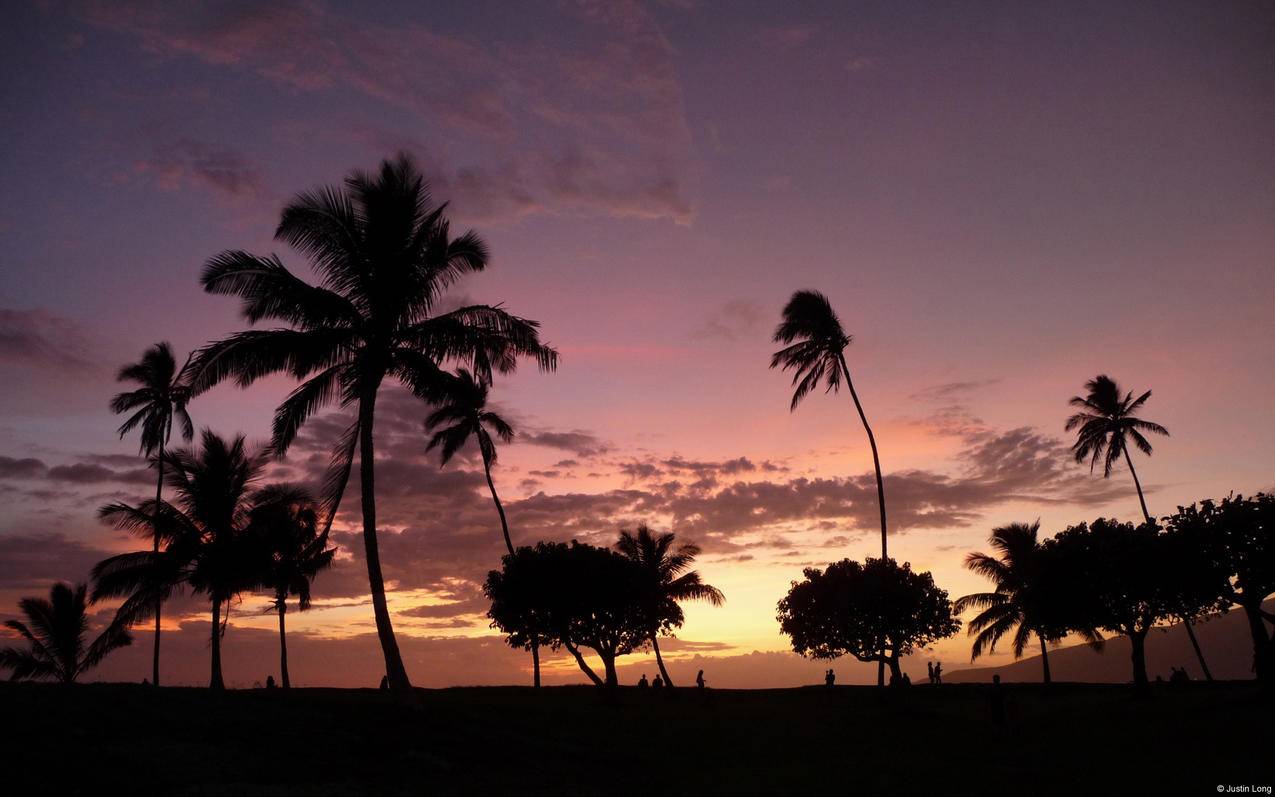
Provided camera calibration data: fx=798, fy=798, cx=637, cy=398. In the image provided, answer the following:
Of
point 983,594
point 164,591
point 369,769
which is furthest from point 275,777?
point 983,594

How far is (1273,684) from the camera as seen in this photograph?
32531 mm

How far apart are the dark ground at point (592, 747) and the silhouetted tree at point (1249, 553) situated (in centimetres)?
241

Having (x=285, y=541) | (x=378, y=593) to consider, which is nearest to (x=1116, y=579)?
(x=378, y=593)

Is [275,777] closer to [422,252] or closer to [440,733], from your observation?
[440,733]

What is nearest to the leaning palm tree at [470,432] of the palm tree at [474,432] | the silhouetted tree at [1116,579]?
the palm tree at [474,432]

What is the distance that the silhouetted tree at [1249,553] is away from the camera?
1337 inches

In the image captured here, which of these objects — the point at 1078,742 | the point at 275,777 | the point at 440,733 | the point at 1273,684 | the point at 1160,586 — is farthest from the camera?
the point at 1160,586

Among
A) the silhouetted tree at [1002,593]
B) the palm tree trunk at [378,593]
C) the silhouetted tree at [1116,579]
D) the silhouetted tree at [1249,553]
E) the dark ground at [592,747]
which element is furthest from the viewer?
the silhouetted tree at [1002,593]

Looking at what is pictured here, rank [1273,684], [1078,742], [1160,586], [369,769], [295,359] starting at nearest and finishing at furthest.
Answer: [369,769]
[295,359]
[1078,742]
[1273,684]
[1160,586]

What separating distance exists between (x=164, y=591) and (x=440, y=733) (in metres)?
26.1

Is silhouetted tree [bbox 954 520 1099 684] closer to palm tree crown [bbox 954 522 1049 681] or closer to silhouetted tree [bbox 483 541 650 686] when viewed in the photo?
palm tree crown [bbox 954 522 1049 681]

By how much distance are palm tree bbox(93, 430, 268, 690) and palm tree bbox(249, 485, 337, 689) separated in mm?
755

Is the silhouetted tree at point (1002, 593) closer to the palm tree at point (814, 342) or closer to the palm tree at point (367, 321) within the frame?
the palm tree at point (814, 342)

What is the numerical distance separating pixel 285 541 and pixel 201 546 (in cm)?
393
